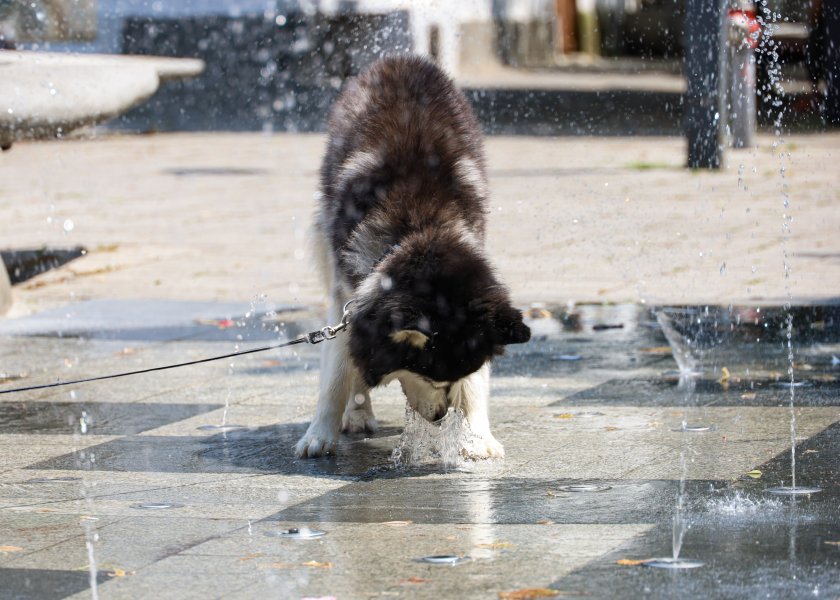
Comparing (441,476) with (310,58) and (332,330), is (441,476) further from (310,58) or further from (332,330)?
(310,58)

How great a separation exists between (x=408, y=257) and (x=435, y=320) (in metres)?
0.30

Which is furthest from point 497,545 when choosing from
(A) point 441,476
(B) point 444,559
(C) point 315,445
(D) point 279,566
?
(C) point 315,445

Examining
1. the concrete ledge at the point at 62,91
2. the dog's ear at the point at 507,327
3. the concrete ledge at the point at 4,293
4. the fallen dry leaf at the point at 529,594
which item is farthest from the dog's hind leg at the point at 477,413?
the concrete ledge at the point at 62,91

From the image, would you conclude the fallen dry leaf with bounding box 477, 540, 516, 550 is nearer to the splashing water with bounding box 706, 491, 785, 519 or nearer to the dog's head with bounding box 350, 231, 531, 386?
the splashing water with bounding box 706, 491, 785, 519

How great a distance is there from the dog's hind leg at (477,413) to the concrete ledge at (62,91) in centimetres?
485

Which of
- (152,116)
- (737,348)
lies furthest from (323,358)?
(152,116)

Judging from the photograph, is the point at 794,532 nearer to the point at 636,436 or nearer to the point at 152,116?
the point at 636,436

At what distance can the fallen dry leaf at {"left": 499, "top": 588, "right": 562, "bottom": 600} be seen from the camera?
12.2 feet

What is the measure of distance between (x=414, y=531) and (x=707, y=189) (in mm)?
9929

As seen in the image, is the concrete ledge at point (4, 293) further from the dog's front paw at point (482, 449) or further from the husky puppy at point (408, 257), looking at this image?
the dog's front paw at point (482, 449)

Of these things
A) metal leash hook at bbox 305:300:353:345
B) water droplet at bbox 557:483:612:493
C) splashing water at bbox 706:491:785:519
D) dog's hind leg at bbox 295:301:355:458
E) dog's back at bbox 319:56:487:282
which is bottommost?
splashing water at bbox 706:491:785:519

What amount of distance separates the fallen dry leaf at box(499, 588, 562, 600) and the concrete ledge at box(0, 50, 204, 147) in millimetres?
6405

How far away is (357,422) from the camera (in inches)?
238

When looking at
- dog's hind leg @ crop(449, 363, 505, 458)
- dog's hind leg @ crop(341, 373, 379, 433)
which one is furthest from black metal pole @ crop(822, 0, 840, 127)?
dog's hind leg @ crop(449, 363, 505, 458)
